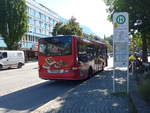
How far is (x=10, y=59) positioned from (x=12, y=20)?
17509mm

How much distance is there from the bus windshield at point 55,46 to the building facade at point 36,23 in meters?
46.1

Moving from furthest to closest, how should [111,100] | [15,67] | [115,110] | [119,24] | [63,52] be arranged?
1. [15,67]
2. [63,52]
3. [119,24]
4. [111,100]
5. [115,110]

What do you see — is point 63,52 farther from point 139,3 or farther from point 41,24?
point 41,24

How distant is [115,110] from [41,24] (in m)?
70.8

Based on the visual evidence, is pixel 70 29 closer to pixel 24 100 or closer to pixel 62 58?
pixel 62 58

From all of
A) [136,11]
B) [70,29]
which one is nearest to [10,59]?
[136,11]

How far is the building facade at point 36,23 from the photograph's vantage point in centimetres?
6418

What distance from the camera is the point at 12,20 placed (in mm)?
44031

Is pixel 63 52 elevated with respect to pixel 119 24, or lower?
lower

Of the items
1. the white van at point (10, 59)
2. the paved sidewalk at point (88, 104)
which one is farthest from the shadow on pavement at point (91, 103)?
the white van at point (10, 59)

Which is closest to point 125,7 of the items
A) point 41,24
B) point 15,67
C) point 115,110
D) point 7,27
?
point 115,110

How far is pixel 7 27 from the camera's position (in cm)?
4412

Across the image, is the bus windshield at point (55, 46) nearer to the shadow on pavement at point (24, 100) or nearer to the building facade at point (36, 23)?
the shadow on pavement at point (24, 100)

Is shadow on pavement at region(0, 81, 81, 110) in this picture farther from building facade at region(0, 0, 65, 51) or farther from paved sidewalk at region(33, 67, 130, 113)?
building facade at region(0, 0, 65, 51)
